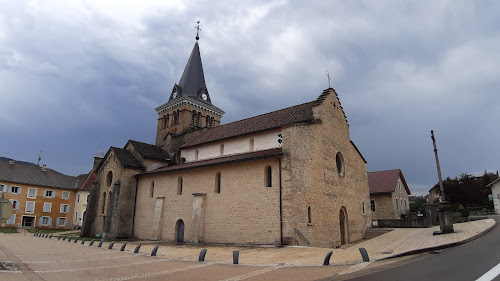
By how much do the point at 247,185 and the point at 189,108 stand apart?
19993mm

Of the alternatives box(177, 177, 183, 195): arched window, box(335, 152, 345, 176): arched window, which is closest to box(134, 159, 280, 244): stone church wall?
box(177, 177, 183, 195): arched window

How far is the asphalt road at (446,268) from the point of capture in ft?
26.8

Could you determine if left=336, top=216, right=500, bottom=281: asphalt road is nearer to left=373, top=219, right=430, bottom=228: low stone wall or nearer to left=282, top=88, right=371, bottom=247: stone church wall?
left=282, top=88, right=371, bottom=247: stone church wall

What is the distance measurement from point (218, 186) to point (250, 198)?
3.55 m

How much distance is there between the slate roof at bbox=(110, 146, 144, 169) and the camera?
29.2 meters

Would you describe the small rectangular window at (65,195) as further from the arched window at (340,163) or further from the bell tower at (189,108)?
the arched window at (340,163)

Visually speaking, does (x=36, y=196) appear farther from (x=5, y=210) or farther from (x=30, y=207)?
(x=5, y=210)

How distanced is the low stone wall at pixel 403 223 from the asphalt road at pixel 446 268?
59.1 feet

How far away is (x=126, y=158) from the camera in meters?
30.1

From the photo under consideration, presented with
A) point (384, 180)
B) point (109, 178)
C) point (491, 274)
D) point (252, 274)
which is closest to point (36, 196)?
point (109, 178)

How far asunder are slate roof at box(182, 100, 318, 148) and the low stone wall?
1604cm

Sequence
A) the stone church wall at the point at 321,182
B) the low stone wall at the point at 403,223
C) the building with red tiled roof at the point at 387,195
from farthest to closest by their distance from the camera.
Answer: the building with red tiled roof at the point at 387,195, the low stone wall at the point at 403,223, the stone church wall at the point at 321,182

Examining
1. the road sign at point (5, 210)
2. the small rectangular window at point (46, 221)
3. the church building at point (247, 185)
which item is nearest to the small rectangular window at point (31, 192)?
the small rectangular window at point (46, 221)

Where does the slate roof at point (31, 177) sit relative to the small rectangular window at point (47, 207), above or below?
above
